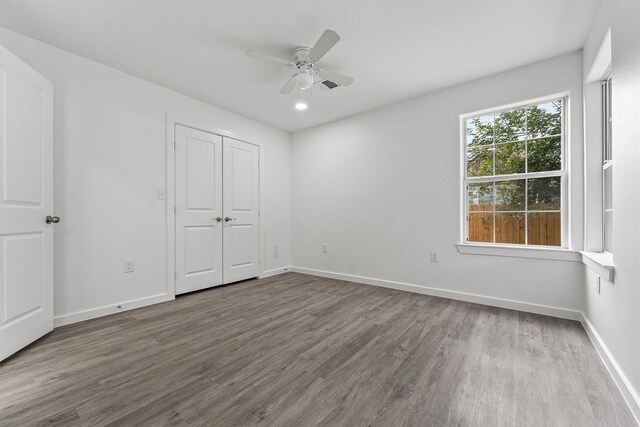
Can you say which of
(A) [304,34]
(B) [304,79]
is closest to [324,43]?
(A) [304,34]

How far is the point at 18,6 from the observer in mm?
2006

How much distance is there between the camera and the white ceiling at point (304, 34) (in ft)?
6.65

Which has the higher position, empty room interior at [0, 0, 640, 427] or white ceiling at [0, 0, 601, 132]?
white ceiling at [0, 0, 601, 132]

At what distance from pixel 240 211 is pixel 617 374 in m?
4.02

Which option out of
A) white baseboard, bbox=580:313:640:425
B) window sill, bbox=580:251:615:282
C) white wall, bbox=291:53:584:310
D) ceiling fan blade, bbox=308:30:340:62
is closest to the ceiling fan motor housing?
ceiling fan blade, bbox=308:30:340:62

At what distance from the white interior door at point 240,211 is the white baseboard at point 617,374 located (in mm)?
3860

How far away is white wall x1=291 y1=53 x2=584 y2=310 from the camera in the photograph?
268 cm

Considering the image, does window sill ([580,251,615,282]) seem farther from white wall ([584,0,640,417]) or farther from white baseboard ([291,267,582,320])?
white baseboard ([291,267,582,320])

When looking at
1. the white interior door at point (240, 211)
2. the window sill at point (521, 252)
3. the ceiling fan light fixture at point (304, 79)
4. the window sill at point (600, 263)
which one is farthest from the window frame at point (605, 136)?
the white interior door at point (240, 211)

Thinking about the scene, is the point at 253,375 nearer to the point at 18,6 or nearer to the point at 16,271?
the point at 16,271

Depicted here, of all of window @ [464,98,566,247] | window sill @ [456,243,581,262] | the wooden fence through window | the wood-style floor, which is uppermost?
window @ [464,98,566,247]

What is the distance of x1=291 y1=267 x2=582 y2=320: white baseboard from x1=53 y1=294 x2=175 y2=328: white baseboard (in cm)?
238

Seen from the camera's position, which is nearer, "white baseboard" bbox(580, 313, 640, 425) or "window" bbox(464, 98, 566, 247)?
"white baseboard" bbox(580, 313, 640, 425)

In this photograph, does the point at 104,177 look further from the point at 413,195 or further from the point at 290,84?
the point at 413,195
